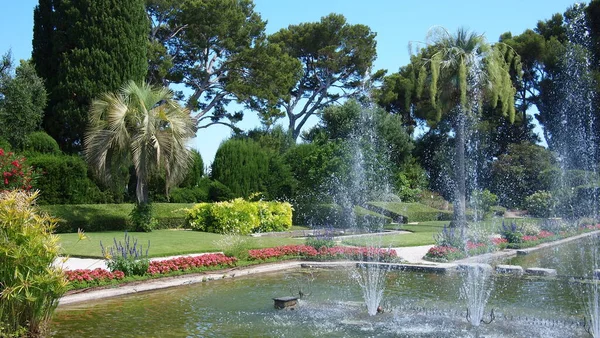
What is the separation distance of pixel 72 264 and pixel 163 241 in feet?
12.6

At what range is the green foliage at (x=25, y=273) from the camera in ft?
19.5

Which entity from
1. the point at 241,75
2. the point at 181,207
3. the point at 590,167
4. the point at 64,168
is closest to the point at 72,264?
the point at 64,168

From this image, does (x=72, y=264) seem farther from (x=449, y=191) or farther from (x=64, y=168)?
(x=449, y=191)

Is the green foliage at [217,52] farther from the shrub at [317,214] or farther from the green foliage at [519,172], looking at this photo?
the green foliage at [519,172]

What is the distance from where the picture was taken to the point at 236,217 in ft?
61.2

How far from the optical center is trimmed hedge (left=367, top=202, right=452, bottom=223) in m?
27.3

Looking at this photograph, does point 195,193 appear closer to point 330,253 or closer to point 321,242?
point 321,242

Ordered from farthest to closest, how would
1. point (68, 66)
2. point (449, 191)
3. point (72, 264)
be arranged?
point (449, 191)
point (68, 66)
point (72, 264)

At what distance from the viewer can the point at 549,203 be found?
29578 mm

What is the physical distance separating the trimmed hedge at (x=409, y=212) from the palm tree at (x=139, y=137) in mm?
12548

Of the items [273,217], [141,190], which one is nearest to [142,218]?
[141,190]

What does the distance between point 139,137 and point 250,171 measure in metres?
7.86

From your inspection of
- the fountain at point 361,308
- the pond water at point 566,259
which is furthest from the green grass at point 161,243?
the pond water at point 566,259

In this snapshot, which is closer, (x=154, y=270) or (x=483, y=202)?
(x=154, y=270)
